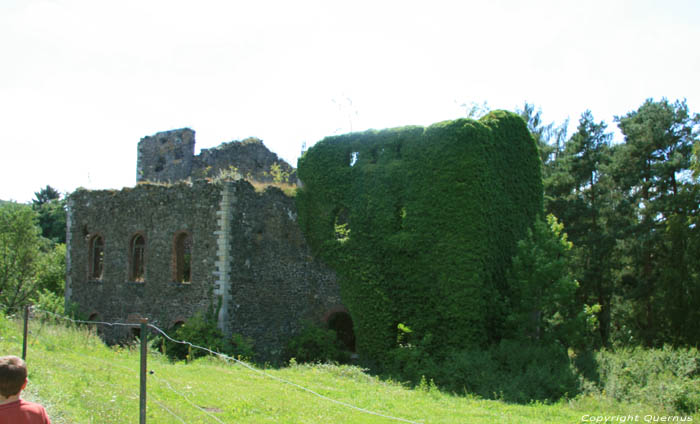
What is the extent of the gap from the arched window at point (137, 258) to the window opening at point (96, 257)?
2.10 meters

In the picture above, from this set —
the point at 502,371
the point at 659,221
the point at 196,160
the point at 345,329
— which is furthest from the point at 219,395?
the point at 659,221

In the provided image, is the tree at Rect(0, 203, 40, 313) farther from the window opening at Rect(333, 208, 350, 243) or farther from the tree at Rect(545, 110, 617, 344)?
the tree at Rect(545, 110, 617, 344)

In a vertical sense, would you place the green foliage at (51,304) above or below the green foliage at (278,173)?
below

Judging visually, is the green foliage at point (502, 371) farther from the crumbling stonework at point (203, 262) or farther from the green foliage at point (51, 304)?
the green foliage at point (51, 304)

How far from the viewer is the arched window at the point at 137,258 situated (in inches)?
774

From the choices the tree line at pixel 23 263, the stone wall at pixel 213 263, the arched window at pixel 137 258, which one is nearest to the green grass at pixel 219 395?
the stone wall at pixel 213 263

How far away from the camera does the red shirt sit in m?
4.06

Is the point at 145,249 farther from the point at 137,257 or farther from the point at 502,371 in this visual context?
the point at 502,371

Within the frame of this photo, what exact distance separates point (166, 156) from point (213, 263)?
37.1ft

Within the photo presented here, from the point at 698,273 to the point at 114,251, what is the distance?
24602 mm

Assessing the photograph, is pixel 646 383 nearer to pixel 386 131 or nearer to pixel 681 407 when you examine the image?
pixel 681 407

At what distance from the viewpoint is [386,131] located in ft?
60.3

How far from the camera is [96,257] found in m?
21.4

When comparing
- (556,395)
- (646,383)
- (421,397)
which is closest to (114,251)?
(421,397)
